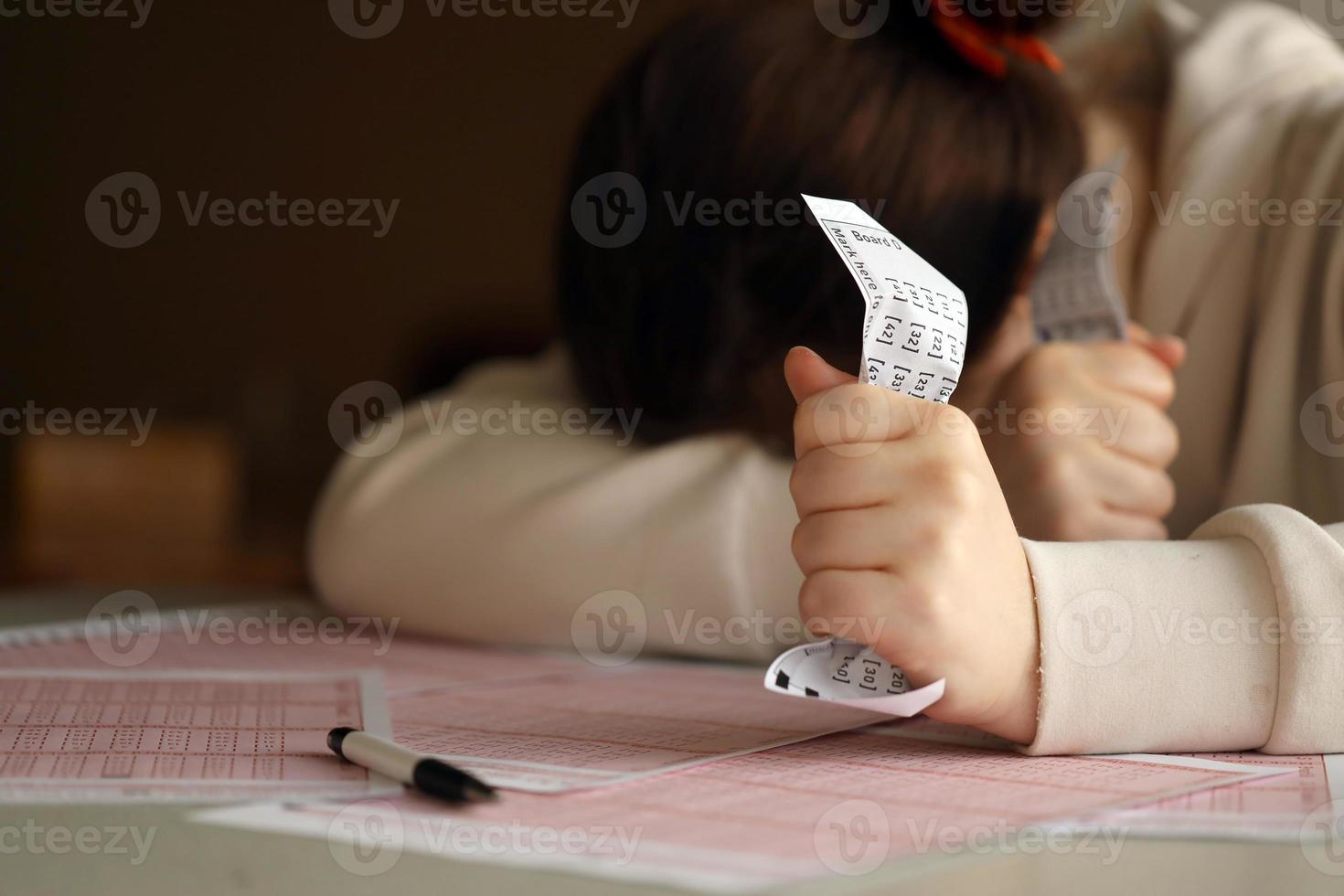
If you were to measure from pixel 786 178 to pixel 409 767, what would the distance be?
0.58 m

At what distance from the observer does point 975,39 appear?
944mm

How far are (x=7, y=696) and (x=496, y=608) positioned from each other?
0.35 meters

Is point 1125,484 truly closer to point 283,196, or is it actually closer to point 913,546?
point 913,546

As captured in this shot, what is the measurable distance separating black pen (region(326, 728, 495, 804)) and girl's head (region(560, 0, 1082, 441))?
0.51m

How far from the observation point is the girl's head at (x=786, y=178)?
92 centimetres

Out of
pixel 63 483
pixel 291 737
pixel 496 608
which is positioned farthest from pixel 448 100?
pixel 291 737

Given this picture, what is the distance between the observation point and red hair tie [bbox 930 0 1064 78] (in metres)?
0.94

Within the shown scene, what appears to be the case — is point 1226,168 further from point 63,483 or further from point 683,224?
point 63,483

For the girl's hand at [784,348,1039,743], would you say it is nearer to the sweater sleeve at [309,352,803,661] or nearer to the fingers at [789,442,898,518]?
the fingers at [789,442,898,518]

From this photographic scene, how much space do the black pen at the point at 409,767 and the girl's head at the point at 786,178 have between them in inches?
19.9

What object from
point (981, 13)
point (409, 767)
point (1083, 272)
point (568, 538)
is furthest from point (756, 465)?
point (409, 767)

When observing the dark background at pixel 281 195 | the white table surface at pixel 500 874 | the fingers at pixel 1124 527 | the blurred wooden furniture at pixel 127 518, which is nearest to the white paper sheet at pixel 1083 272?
the fingers at pixel 1124 527

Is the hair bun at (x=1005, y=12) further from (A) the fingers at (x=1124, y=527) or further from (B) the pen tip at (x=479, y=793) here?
(B) the pen tip at (x=479, y=793)

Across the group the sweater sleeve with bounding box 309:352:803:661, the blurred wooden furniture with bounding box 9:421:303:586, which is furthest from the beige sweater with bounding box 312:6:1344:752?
the blurred wooden furniture with bounding box 9:421:303:586
